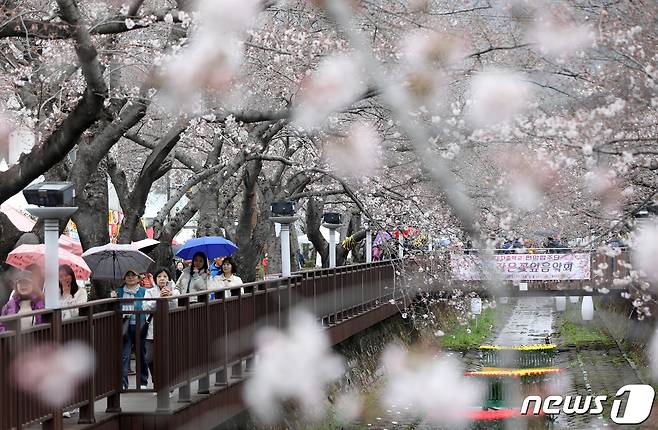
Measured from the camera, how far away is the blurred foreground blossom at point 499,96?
8.49 meters

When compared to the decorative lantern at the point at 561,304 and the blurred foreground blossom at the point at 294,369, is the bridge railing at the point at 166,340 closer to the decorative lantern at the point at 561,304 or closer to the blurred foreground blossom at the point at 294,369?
the blurred foreground blossom at the point at 294,369

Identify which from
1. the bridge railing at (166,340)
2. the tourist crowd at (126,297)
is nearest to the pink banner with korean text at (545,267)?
the bridge railing at (166,340)

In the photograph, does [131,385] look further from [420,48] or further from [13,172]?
[420,48]

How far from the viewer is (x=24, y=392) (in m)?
9.13

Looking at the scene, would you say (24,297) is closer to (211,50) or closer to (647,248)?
(211,50)

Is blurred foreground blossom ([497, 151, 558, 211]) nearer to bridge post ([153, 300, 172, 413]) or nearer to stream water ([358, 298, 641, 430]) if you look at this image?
bridge post ([153, 300, 172, 413])

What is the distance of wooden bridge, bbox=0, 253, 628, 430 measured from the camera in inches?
364

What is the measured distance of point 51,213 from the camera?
9.73 meters

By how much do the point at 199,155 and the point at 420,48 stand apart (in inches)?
827

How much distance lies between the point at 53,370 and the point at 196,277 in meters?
4.94

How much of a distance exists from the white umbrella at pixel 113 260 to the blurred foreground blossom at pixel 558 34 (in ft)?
25.4

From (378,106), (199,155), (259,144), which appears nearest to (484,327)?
(199,155)

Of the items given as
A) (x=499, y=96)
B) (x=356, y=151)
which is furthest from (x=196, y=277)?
(x=499, y=96)

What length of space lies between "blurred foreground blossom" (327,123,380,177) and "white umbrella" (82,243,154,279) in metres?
4.16
